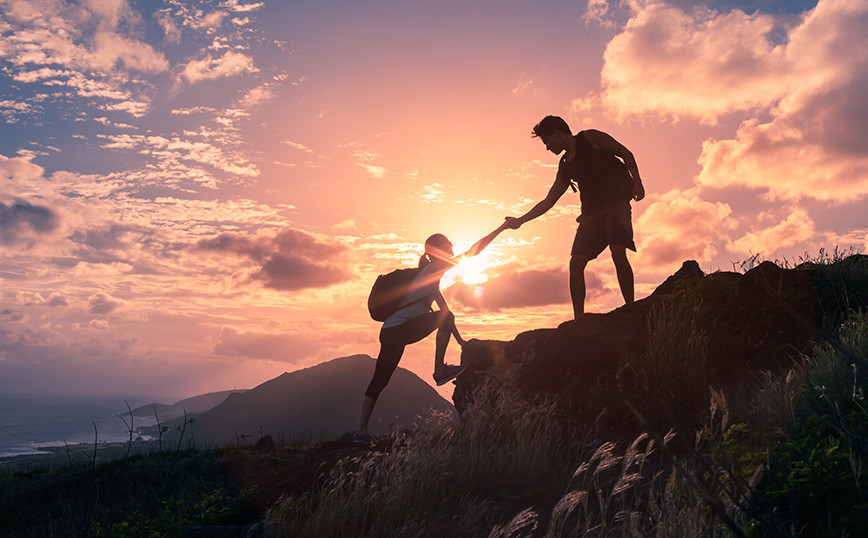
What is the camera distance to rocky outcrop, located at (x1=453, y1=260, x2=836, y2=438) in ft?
20.2

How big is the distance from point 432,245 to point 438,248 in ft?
0.27

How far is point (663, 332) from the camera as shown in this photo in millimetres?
6375

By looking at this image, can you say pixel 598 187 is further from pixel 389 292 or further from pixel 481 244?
pixel 389 292

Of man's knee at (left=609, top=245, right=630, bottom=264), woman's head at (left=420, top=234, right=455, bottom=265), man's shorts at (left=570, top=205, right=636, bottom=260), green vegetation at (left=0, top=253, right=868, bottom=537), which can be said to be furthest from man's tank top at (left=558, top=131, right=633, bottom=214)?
woman's head at (left=420, top=234, right=455, bottom=265)

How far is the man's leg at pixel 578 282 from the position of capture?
7453 mm

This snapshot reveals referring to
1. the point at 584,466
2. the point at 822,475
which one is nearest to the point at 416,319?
the point at 584,466

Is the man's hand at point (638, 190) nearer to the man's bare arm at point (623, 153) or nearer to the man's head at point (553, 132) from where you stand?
the man's bare arm at point (623, 153)

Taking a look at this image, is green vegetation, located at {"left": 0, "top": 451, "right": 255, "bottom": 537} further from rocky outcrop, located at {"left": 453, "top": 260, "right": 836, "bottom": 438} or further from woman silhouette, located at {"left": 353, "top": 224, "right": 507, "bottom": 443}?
rocky outcrop, located at {"left": 453, "top": 260, "right": 836, "bottom": 438}

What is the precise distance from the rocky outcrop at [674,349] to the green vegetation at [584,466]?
0.03 metres

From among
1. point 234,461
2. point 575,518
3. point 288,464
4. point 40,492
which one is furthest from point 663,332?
point 40,492

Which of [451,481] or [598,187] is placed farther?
[598,187]

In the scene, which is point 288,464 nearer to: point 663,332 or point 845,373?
point 663,332

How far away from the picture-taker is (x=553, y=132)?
287 inches

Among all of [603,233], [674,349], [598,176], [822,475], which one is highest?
[598,176]
